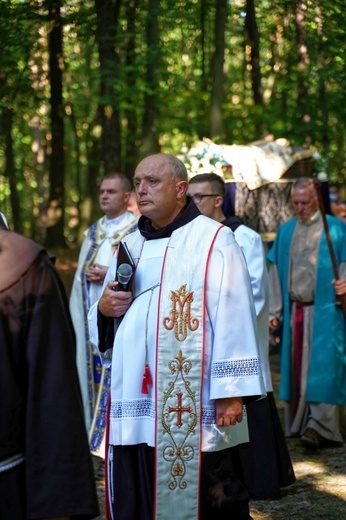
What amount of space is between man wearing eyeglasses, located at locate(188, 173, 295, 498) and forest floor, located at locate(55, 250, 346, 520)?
16 centimetres

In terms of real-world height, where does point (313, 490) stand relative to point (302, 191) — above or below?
below

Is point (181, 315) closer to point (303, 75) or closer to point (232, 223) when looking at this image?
point (232, 223)

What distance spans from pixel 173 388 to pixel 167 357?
0.16 m

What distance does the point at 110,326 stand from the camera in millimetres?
5617

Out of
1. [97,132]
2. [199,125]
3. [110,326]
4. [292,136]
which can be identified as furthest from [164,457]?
[97,132]

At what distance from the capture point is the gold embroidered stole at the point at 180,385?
5.29 m

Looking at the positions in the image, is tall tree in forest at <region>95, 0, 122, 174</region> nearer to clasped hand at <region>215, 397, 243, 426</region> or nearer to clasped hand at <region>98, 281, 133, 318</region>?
clasped hand at <region>98, 281, 133, 318</region>

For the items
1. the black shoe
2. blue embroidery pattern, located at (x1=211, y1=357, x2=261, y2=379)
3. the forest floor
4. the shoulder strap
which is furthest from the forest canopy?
blue embroidery pattern, located at (x1=211, y1=357, x2=261, y2=379)

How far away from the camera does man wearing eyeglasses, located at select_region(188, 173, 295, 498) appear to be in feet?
24.3

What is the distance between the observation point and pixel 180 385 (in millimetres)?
5344

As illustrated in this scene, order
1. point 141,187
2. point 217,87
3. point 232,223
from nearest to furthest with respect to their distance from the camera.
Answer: point 141,187, point 232,223, point 217,87

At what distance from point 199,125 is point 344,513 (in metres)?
13.3

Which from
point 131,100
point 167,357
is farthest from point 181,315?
point 131,100

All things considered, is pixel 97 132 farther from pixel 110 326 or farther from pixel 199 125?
pixel 110 326
